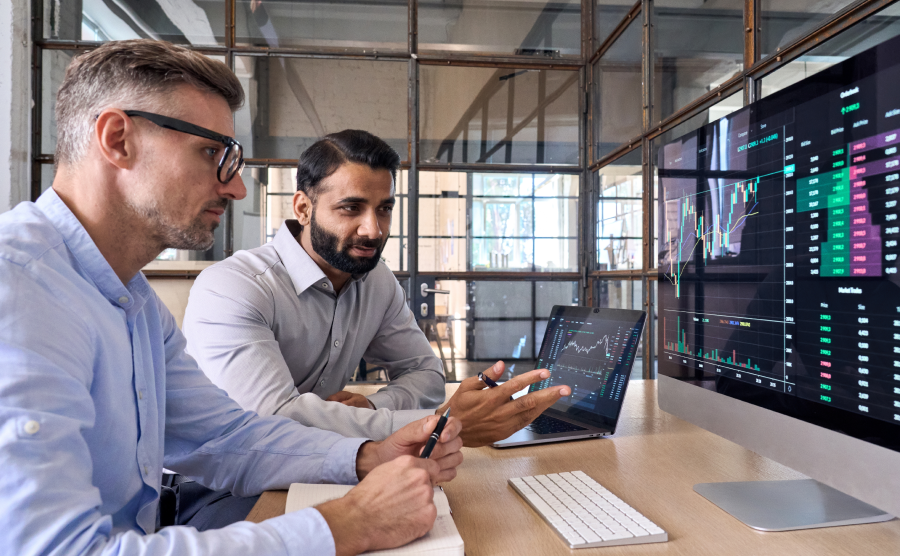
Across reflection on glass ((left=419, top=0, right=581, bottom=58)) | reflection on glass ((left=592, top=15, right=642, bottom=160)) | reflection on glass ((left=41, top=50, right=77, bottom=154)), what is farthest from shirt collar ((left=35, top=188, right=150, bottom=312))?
reflection on glass ((left=41, top=50, right=77, bottom=154))

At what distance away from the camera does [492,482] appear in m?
0.98

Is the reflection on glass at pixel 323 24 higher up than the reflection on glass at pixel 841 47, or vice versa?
the reflection on glass at pixel 323 24

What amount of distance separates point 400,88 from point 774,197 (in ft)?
11.5

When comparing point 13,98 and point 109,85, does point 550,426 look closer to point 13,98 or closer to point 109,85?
point 109,85

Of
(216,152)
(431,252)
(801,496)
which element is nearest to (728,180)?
(801,496)

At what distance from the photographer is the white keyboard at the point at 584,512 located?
0.74 meters

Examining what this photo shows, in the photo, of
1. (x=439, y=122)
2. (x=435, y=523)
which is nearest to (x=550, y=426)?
(x=435, y=523)

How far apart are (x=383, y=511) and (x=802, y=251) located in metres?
0.65

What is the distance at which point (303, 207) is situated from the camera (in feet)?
5.95

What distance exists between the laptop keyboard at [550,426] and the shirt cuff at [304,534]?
65 cm

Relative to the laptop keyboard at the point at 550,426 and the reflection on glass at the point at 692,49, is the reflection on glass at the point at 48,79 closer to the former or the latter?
the reflection on glass at the point at 692,49

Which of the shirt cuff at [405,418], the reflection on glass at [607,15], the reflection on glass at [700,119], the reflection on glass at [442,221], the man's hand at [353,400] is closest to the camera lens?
the shirt cuff at [405,418]

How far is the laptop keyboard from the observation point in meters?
1.24

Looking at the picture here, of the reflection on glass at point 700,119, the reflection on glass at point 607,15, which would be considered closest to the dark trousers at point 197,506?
the reflection on glass at point 700,119
